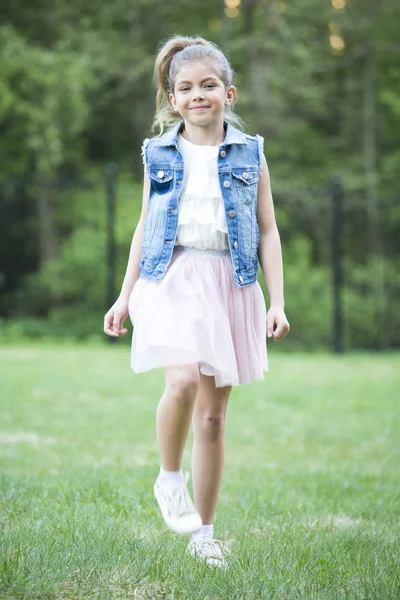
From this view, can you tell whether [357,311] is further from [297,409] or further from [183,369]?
[183,369]

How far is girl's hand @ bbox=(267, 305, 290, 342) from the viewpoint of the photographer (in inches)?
129

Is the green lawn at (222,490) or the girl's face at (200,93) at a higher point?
the girl's face at (200,93)

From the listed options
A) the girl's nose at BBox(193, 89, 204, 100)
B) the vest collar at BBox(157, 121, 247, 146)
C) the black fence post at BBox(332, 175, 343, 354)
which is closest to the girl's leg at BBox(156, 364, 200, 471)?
the vest collar at BBox(157, 121, 247, 146)

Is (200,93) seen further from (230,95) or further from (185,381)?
(185,381)

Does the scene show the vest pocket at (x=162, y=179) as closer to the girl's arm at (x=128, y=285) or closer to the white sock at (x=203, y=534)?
the girl's arm at (x=128, y=285)

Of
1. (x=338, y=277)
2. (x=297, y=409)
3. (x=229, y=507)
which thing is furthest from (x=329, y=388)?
(x=229, y=507)

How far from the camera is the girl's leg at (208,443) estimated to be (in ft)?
10.9

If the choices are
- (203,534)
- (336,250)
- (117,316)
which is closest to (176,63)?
(117,316)

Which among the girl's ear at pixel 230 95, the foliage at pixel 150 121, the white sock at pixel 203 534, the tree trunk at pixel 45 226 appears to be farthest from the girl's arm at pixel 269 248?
the tree trunk at pixel 45 226

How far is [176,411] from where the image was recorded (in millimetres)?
3107

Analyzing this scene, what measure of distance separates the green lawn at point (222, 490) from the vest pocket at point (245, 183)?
1289 mm

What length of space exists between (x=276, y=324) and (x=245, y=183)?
54 cm

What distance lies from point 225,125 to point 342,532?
1.77 m

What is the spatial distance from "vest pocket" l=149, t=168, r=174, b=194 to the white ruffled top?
0.19 ft
